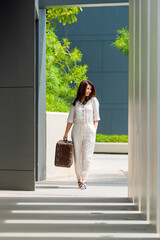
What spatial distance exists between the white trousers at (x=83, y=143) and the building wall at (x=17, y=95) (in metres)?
0.95

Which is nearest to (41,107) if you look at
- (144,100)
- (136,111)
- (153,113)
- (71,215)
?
(136,111)

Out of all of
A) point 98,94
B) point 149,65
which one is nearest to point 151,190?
point 149,65

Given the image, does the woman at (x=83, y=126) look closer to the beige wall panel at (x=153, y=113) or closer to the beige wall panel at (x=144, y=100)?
the beige wall panel at (x=144, y=100)

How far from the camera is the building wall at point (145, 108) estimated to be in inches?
194

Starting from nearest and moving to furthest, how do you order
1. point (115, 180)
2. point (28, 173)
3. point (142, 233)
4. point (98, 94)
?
point (142, 233)
point (28, 173)
point (115, 180)
point (98, 94)

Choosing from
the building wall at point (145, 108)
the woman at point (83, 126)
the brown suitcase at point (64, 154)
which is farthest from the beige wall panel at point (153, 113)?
the brown suitcase at point (64, 154)

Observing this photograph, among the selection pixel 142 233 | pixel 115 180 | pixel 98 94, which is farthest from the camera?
pixel 98 94

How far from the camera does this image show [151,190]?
5.21 meters

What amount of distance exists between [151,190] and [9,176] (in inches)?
154

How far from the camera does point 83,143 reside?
354 inches

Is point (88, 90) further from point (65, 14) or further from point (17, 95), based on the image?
point (65, 14)

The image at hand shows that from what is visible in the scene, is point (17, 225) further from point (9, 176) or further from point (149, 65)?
point (9, 176)

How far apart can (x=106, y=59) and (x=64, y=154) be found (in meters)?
16.8

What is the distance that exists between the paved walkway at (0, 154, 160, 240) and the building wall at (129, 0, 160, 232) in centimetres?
24
